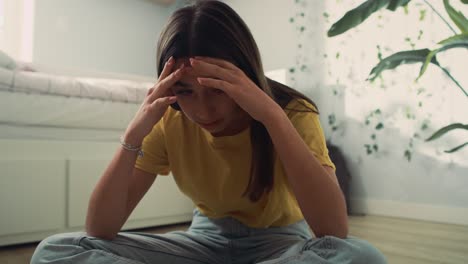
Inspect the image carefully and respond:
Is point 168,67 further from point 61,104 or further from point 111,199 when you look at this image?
point 61,104

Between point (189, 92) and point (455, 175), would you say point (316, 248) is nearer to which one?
point (189, 92)

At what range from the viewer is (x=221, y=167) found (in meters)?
0.80

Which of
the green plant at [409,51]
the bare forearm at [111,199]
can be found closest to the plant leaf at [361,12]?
the green plant at [409,51]

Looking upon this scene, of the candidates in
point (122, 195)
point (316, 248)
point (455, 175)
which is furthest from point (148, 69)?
point (316, 248)

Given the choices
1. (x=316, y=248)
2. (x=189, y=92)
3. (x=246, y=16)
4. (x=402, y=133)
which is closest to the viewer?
(x=316, y=248)

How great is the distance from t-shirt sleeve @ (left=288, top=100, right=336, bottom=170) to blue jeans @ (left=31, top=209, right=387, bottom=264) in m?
0.16

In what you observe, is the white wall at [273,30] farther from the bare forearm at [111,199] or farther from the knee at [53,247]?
the knee at [53,247]

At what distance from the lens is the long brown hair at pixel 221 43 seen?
68 cm

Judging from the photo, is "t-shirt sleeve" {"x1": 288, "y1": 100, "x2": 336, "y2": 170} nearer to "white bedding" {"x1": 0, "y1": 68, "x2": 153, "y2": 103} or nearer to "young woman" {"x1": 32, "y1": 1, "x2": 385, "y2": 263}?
"young woman" {"x1": 32, "y1": 1, "x2": 385, "y2": 263}

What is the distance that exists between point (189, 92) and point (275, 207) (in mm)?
295

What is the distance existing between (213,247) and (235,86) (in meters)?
0.34

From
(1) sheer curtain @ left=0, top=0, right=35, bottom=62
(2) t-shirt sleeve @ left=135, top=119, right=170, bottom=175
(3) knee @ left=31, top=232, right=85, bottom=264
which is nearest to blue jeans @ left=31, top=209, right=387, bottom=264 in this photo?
(3) knee @ left=31, top=232, right=85, bottom=264

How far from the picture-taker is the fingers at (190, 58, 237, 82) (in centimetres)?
64

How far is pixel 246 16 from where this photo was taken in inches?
111
